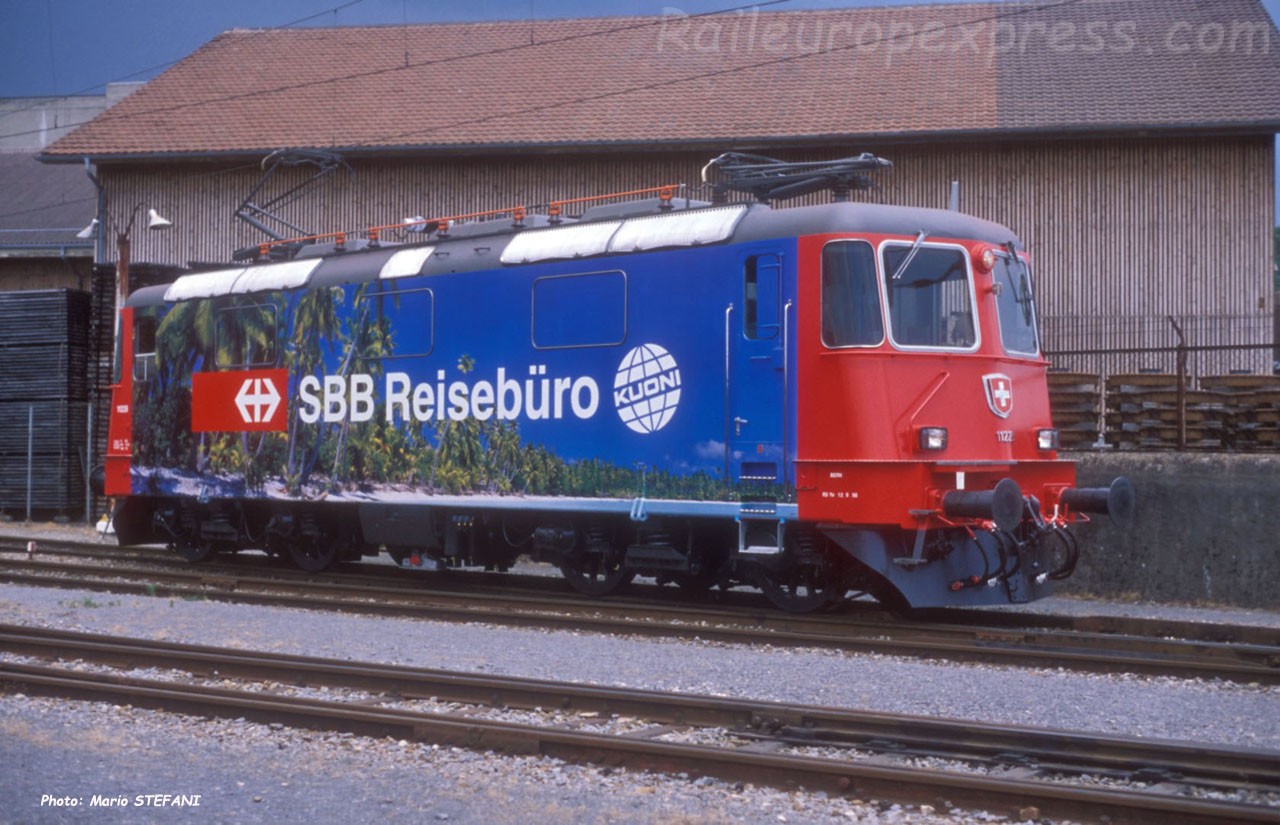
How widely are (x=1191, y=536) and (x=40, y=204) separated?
44.5m

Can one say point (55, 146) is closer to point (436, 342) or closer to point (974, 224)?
point (436, 342)

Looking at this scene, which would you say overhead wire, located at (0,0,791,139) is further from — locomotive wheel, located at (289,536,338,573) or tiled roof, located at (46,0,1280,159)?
locomotive wheel, located at (289,536,338,573)

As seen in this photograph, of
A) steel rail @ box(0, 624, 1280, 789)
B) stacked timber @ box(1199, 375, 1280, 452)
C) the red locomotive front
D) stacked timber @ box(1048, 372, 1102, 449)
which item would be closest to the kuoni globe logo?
the red locomotive front

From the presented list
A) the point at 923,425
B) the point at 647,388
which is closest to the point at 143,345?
the point at 647,388

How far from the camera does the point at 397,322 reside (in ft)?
51.2

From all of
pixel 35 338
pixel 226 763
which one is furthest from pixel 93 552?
pixel 226 763

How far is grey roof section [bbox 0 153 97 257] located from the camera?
45875 millimetres

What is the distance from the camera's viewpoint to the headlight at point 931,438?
464 inches

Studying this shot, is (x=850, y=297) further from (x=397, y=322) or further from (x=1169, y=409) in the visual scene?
(x=1169, y=409)

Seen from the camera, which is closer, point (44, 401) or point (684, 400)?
point (684, 400)

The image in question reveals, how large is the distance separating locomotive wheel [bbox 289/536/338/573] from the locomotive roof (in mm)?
3123

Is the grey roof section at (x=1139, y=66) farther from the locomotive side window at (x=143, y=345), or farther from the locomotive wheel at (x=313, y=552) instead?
the locomotive side window at (x=143, y=345)

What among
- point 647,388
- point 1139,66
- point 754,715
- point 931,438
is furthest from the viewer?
point 1139,66

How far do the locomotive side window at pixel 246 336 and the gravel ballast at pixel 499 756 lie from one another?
17.2ft
